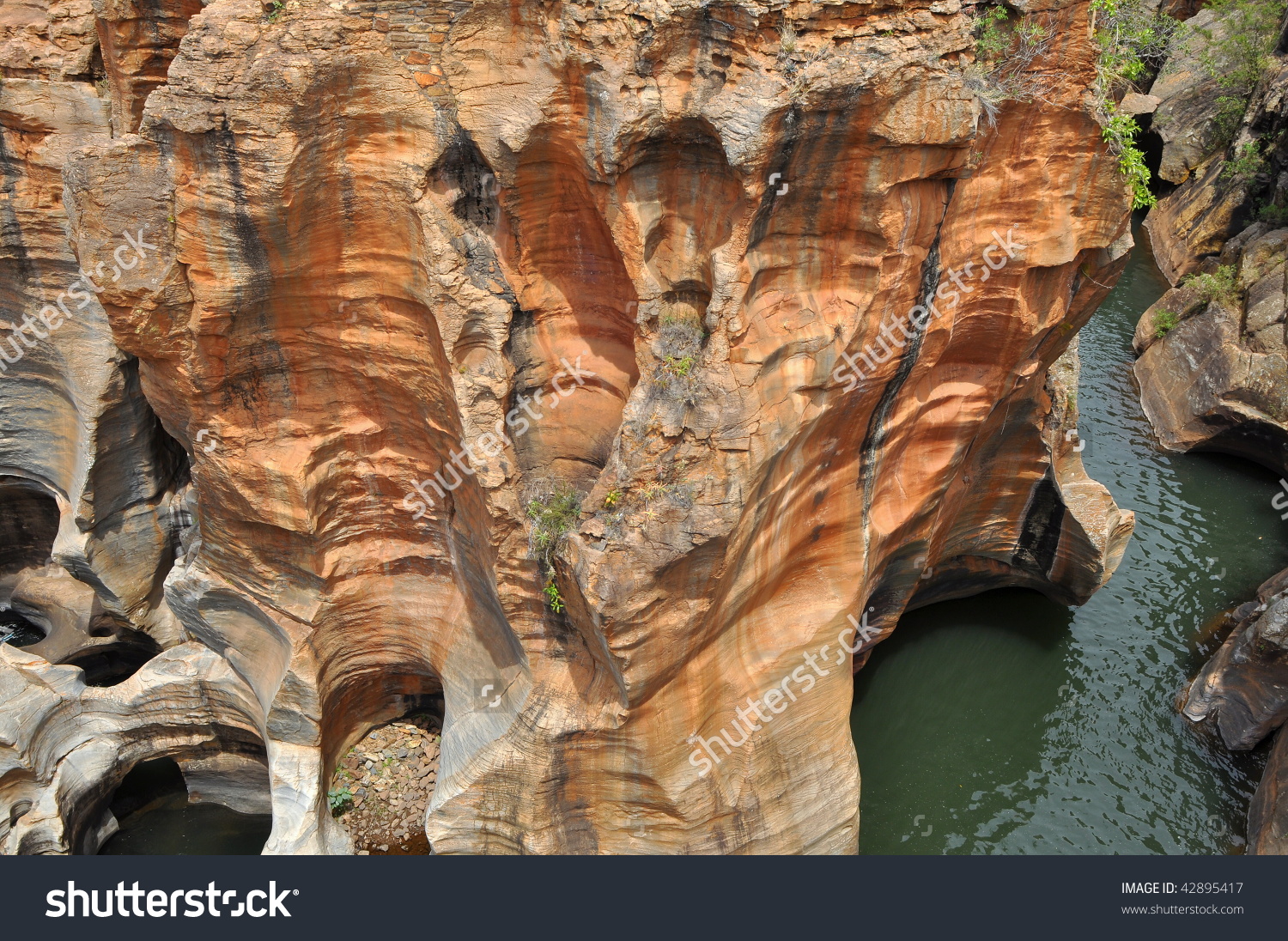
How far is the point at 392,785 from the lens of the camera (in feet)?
39.3

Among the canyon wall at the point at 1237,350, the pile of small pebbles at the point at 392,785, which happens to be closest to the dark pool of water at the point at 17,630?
the pile of small pebbles at the point at 392,785

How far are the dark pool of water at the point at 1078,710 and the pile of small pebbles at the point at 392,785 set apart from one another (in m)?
5.42

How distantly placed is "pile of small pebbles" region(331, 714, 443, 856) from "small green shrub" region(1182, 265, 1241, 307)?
1754cm

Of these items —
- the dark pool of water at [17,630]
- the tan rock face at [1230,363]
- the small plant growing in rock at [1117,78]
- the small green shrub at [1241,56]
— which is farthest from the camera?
the small green shrub at [1241,56]

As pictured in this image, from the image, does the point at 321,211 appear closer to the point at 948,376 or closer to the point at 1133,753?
the point at 948,376

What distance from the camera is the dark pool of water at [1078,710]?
11.8m

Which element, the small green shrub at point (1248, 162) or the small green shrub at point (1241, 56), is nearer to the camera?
the small green shrub at point (1248, 162)

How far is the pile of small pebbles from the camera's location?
11.5m

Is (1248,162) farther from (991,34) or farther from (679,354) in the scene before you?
(679,354)

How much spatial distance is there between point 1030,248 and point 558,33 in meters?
5.35

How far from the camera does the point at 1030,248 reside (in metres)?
10.3

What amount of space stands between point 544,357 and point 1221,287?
16368mm

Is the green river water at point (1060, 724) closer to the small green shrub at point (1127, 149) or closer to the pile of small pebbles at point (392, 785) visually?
the pile of small pebbles at point (392, 785)

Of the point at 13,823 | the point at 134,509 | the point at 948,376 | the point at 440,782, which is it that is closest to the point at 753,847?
the point at 440,782
